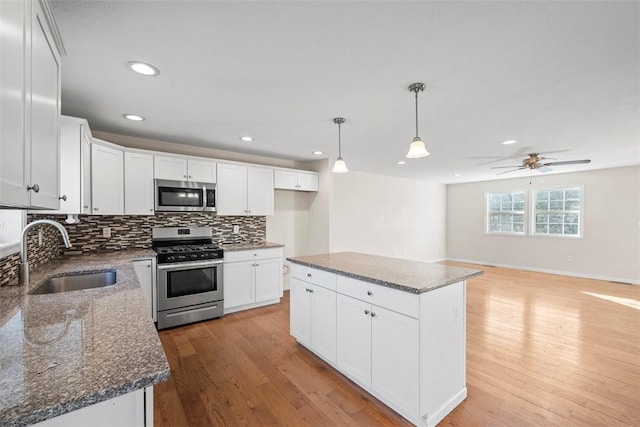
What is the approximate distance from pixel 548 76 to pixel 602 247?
5.91 m

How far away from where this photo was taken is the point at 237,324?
347 centimetres

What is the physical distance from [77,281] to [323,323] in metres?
2.01

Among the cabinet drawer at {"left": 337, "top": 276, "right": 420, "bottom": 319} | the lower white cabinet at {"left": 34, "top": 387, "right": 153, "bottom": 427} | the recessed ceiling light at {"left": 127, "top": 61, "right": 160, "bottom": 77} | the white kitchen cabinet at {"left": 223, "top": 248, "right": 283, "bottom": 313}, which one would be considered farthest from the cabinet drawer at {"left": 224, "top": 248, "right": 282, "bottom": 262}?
the lower white cabinet at {"left": 34, "top": 387, "right": 153, "bottom": 427}

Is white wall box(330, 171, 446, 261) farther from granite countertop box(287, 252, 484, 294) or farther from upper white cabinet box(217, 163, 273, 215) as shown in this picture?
granite countertop box(287, 252, 484, 294)

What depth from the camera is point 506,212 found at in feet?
23.4

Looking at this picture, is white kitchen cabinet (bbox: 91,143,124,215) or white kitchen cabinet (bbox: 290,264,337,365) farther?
white kitchen cabinet (bbox: 91,143,124,215)

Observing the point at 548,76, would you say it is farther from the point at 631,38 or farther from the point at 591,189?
the point at 591,189

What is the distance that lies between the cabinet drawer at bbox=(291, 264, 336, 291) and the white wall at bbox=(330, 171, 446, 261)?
2121 millimetres

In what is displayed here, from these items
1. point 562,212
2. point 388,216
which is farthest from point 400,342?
point 562,212

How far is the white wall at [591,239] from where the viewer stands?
544cm

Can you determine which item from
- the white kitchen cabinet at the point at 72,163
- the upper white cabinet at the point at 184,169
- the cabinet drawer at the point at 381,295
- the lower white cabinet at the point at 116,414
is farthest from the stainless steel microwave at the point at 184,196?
the lower white cabinet at the point at 116,414

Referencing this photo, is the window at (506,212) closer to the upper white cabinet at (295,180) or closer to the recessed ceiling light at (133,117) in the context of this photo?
the upper white cabinet at (295,180)

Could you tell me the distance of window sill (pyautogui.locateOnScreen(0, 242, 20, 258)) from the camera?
170cm

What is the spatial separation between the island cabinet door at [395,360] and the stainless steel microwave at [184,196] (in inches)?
108
